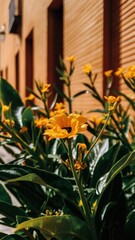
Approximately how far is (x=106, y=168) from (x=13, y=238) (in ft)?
1.57

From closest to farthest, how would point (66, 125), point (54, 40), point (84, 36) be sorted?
point (66, 125) → point (84, 36) → point (54, 40)

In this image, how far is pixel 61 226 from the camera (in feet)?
3.51

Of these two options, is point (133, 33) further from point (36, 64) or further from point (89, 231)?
point (36, 64)

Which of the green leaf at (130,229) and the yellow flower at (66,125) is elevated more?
the yellow flower at (66,125)

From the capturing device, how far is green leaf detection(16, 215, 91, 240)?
99 cm

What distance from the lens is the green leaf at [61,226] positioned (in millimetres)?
985

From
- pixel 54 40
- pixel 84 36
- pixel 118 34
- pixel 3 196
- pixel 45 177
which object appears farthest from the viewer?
pixel 54 40

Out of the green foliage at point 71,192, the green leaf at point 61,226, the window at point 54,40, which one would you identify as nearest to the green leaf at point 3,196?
the green foliage at point 71,192

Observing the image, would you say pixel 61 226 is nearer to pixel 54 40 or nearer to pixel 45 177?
pixel 45 177

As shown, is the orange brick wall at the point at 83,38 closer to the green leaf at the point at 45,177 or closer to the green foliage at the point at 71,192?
the green foliage at the point at 71,192

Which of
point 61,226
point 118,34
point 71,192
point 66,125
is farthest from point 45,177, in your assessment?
point 118,34

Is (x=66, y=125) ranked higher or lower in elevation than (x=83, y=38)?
lower

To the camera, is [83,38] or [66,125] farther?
[83,38]

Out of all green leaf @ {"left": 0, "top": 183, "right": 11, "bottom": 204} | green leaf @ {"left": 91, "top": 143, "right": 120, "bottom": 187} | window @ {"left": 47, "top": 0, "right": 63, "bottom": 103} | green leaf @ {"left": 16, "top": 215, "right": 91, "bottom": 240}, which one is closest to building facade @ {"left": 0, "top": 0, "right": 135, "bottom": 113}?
window @ {"left": 47, "top": 0, "right": 63, "bottom": 103}
